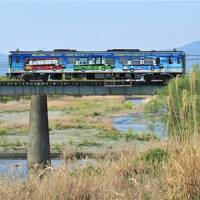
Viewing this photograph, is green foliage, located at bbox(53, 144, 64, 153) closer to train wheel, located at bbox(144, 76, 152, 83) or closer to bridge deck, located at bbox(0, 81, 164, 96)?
bridge deck, located at bbox(0, 81, 164, 96)

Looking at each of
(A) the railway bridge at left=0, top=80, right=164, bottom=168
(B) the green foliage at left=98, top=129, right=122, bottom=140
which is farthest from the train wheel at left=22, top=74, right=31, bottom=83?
(B) the green foliage at left=98, top=129, right=122, bottom=140

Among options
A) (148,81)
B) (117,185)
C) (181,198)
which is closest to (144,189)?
(117,185)

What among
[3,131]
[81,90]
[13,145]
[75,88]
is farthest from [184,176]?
[3,131]

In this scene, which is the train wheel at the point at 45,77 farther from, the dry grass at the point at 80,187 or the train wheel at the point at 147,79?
the dry grass at the point at 80,187

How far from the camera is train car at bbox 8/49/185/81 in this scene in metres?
51.6

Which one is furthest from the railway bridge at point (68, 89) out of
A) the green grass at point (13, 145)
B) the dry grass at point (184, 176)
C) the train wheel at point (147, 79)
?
the dry grass at point (184, 176)

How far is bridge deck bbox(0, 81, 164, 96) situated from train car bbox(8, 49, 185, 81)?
3868mm

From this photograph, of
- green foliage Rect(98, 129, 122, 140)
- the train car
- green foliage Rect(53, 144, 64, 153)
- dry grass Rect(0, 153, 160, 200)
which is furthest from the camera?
green foliage Rect(98, 129, 122, 140)

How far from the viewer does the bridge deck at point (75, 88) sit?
1821 inches

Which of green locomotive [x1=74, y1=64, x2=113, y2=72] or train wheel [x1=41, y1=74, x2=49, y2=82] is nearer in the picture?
train wheel [x1=41, y1=74, x2=49, y2=82]

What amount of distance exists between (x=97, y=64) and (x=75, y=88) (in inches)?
247

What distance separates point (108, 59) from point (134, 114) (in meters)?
52.3

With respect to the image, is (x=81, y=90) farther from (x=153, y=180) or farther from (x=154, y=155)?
(x=153, y=180)

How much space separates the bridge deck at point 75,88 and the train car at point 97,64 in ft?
12.7
